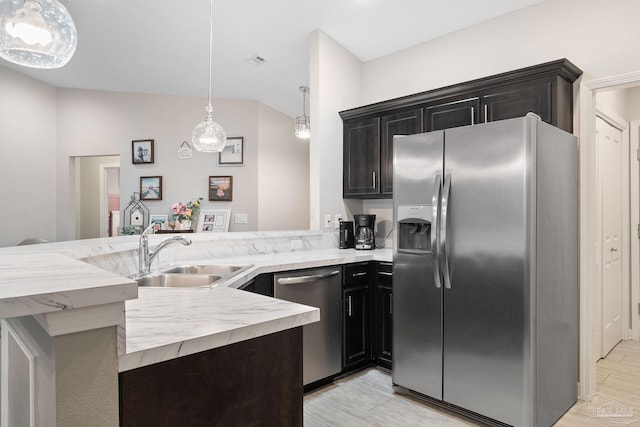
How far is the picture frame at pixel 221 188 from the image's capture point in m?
5.38

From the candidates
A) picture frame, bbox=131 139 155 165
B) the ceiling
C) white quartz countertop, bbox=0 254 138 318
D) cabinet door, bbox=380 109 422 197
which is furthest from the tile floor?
picture frame, bbox=131 139 155 165

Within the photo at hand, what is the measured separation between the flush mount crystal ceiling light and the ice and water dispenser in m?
2.00

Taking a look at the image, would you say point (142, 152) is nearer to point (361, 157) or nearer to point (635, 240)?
point (361, 157)

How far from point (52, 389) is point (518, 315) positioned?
6.84 feet

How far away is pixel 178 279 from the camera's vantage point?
229cm

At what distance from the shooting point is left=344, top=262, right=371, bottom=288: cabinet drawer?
115 inches

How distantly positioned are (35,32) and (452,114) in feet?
8.48

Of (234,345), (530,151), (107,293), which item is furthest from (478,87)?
(107,293)

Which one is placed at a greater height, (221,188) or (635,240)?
(221,188)

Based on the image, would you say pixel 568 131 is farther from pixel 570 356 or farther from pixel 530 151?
pixel 570 356

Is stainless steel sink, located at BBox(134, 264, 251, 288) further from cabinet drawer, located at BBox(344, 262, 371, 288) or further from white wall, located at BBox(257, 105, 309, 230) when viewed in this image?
white wall, located at BBox(257, 105, 309, 230)

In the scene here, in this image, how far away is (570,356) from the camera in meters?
2.47

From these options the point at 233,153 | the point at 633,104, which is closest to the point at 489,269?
the point at 633,104

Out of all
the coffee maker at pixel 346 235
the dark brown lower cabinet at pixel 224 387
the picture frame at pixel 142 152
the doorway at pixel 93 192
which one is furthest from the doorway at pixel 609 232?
the doorway at pixel 93 192
